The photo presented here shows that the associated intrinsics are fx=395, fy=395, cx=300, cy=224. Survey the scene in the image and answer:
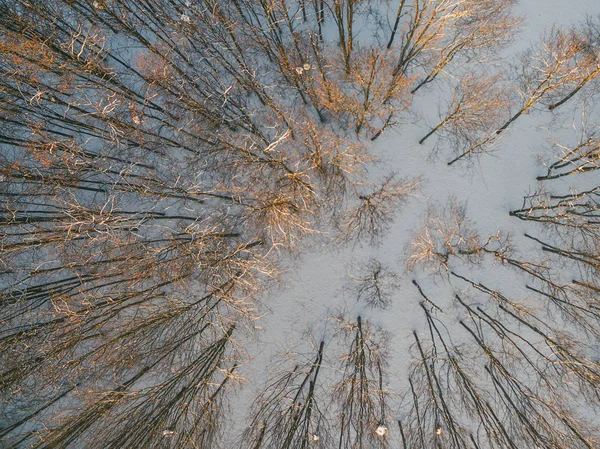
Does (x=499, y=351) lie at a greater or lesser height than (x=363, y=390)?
greater

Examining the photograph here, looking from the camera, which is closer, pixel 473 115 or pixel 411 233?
pixel 473 115

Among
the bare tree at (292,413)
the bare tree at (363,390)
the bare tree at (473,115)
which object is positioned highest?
the bare tree at (473,115)

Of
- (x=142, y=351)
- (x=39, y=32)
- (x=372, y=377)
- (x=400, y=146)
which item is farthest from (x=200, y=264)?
(x=39, y=32)

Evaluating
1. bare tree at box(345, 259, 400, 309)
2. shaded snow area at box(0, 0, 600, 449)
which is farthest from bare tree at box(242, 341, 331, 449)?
bare tree at box(345, 259, 400, 309)

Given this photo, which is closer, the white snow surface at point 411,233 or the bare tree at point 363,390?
the bare tree at point 363,390

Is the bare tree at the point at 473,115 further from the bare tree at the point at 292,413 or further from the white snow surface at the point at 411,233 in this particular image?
the bare tree at the point at 292,413

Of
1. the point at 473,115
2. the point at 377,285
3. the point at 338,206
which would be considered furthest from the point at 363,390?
the point at 473,115

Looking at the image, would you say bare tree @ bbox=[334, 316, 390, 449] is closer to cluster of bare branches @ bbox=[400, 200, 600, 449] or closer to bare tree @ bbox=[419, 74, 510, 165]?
cluster of bare branches @ bbox=[400, 200, 600, 449]

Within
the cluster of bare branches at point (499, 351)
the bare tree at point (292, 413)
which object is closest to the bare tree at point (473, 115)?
the cluster of bare branches at point (499, 351)

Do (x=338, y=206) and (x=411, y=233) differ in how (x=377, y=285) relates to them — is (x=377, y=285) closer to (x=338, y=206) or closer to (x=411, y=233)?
(x=411, y=233)
